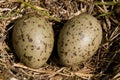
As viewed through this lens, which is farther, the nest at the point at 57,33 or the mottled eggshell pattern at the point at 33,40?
the nest at the point at 57,33

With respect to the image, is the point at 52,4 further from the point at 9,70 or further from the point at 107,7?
the point at 9,70

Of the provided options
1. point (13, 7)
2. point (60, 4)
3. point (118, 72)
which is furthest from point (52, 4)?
point (118, 72)

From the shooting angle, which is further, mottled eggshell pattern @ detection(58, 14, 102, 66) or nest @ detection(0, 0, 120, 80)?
nest @ detection(0, 0, 120, 80)

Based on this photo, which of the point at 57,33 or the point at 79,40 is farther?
the point at 57,33
